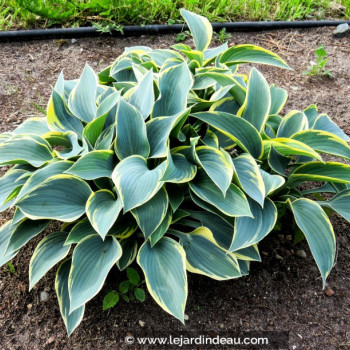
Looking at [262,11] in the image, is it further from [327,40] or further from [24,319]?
[24,319]

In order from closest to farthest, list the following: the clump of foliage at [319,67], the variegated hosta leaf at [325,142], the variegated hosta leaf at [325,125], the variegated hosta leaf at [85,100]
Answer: the variegated hosta leaf at [325,142] < the variegated hosta leaf at [85,100] < the variegated hosta leaf at [325,125] < the clump of foliage at [319,67]

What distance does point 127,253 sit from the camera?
172 centimetres

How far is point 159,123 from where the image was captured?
167 cm

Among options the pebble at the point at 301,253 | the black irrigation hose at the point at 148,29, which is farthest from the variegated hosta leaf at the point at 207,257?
the black irrigation hose at the point at 148,29

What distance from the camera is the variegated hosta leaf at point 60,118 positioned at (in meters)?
1.84

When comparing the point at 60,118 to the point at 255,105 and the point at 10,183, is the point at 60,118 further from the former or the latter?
the point at 255,105

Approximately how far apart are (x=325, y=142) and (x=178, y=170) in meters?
0.67

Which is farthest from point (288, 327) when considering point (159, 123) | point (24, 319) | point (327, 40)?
point (327, 40)

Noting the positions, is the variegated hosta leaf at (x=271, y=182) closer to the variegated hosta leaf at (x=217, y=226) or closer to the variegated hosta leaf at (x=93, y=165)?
the variegated hosta leaf at (x=217, y=226)

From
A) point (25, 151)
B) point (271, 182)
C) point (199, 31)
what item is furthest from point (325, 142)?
point (25, 151)

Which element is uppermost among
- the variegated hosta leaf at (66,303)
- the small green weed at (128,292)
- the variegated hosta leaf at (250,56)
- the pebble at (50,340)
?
the variegated hosta leaf at (250,56)

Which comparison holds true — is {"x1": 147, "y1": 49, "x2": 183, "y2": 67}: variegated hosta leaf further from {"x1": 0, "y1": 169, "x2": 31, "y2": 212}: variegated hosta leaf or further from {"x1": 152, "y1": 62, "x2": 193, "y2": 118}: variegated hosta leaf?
{"x1": 0, "y1": 169, "x2": 31, "y2": 212}: variegated hosta leaf

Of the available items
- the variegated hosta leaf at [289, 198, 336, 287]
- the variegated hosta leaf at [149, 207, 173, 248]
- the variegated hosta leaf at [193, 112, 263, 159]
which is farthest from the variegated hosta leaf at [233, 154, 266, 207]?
the variegated hosta leaf at [149, 207, 173, 248]

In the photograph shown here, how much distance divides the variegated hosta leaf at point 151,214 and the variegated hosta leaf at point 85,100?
1.77 ft
